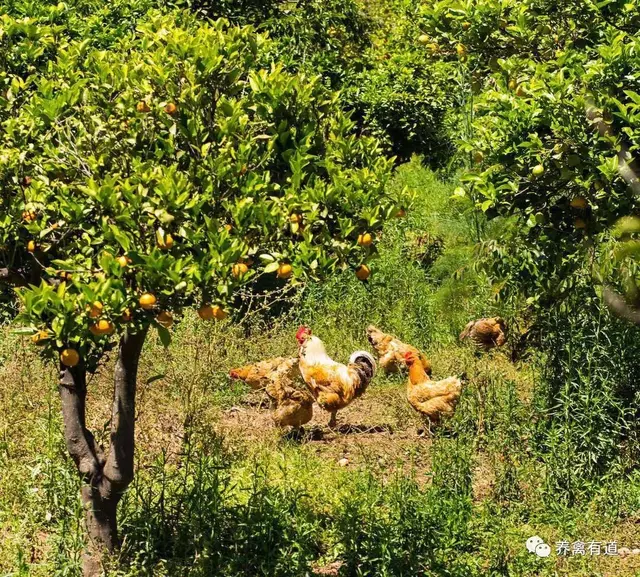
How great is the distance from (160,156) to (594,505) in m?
3.46

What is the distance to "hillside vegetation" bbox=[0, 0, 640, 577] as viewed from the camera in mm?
4152

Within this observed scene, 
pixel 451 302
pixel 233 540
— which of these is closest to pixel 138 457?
pixel 233 540

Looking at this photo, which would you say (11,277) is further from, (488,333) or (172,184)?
(488,333)

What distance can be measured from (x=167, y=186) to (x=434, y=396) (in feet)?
12.1

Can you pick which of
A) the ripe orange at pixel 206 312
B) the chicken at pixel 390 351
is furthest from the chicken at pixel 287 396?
the ripe orange at pixel 206 312

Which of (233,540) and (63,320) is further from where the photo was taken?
(233,540)

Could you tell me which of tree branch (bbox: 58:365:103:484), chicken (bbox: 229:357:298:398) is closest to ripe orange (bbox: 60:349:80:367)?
tree branch (bbox: 58:365:103:484)

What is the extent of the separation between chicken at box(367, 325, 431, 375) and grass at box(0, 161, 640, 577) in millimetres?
198

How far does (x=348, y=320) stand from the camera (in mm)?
9234

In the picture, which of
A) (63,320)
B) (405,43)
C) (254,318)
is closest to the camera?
(63,320)

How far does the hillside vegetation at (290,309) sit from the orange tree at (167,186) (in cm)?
1

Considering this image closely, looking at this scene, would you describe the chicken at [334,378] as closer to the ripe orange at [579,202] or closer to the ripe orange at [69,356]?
the ripe orange at [579,202]

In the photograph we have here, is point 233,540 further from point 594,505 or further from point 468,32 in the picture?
point 468,32

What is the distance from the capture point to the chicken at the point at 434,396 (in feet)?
23.3
